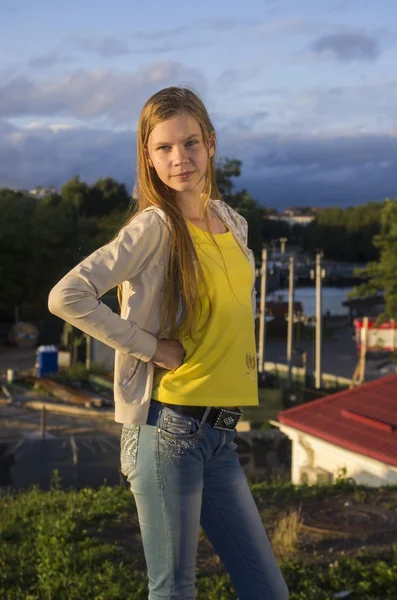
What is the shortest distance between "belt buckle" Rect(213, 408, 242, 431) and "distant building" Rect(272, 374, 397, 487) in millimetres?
8395

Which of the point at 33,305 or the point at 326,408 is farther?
the point at 33,305

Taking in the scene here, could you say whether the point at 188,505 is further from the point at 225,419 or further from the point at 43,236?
the point at 43,236

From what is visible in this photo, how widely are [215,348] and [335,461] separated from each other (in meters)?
9.84

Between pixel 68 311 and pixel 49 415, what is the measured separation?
21490 millimetres

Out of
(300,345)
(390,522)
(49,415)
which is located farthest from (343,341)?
(390,522)

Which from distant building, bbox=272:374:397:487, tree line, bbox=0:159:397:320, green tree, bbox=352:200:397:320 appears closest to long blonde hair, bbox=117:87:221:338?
distant building, bbox=272:374:397:487

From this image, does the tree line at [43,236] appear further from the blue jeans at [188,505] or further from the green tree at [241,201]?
the blue jeans at [188,505]

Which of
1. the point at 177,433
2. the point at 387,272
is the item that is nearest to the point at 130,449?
the point at 177,433

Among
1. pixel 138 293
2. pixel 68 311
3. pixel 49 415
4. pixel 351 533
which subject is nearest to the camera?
pixel 68 311

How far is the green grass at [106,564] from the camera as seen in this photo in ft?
15.1

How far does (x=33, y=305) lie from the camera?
41688 millimetres

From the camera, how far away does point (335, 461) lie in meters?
11.8

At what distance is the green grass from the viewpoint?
15.1 feet

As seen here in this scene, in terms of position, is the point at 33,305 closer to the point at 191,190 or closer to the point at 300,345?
the point at 300,345
